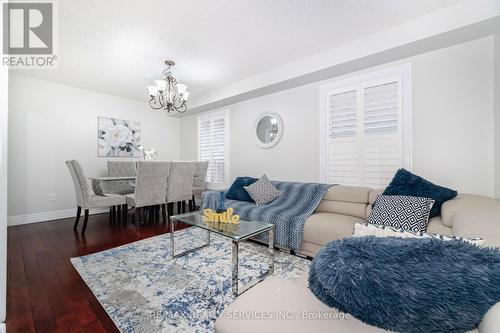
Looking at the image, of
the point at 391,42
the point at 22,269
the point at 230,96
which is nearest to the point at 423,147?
the point at 391,42

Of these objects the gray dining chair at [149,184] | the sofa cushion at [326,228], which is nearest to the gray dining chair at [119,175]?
the gray dining chair at [149,184]

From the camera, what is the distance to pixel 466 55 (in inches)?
86.8

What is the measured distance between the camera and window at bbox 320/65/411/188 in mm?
2551

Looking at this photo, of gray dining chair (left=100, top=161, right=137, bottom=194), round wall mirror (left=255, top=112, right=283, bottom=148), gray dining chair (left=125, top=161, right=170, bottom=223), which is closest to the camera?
gray dining chair (left=125, top=161, right=170, bottom=223)

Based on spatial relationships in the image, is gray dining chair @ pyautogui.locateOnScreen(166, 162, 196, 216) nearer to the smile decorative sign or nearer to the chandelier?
the chandelier

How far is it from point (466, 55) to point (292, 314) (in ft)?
9.79

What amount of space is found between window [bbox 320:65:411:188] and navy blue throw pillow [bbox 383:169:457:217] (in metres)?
0.34

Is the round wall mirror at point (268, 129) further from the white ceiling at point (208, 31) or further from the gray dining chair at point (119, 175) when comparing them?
the gray dining chair at point (119, 175)

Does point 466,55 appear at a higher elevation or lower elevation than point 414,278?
higher

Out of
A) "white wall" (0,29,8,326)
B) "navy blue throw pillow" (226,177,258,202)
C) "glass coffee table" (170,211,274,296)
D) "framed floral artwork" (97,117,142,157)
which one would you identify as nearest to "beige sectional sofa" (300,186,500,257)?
"glass coffee table" (170,211,274,296)

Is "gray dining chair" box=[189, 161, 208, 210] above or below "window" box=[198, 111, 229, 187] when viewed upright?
below

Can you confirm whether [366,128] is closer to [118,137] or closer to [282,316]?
[282,316]

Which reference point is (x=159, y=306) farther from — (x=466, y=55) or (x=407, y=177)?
(x=466, y=55)
